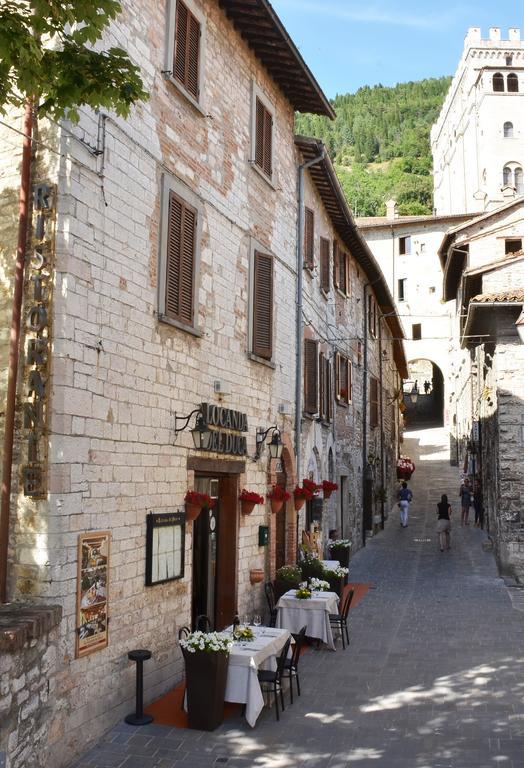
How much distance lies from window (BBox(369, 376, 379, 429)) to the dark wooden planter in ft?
60.8

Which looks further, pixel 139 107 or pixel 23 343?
pixel 139 107

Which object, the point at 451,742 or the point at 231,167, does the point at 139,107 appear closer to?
the point at 231,167

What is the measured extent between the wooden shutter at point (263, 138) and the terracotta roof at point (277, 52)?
2.63ft

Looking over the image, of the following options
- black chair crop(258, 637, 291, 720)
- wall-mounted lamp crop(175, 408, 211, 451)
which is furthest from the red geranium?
black chair crop(258, 637, 291, 720)

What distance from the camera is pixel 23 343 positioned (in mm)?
7020

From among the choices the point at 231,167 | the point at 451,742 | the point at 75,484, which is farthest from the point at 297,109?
the point at 451,742

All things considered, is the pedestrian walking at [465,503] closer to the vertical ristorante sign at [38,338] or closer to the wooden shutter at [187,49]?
the wooden shutter at [187,49]

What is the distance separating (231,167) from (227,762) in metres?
8.06

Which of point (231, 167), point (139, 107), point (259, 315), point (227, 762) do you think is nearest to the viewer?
point (227, 762)

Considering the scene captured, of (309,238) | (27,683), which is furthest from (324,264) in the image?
(27,683)

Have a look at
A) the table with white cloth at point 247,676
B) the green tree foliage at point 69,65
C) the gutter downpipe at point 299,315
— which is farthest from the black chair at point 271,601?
the green tree foliage at point 69,65

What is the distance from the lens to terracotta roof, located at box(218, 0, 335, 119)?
11070 mm

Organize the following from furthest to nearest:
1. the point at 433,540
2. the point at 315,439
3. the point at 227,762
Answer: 1. the point at 433,540
2. the point at 315,439
3. the point at 227,762

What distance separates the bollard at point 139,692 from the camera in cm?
761
